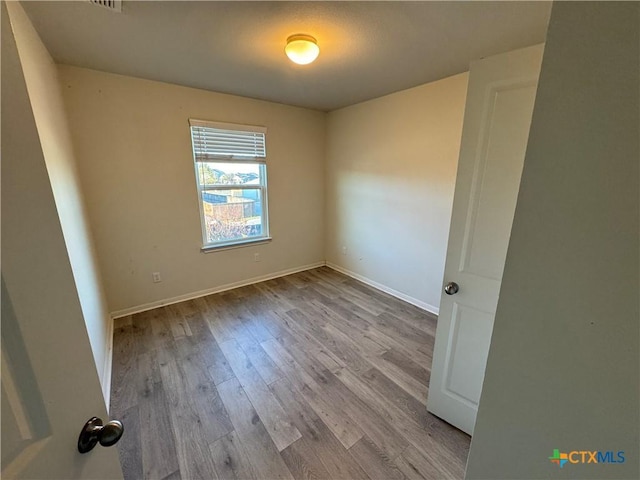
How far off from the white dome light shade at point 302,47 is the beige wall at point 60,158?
140cm

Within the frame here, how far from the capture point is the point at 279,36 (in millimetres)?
1792

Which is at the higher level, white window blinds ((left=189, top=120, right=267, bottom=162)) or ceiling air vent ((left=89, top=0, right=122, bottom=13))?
ceiling air vent ((left=89, top=0, right=122, bottom=13))

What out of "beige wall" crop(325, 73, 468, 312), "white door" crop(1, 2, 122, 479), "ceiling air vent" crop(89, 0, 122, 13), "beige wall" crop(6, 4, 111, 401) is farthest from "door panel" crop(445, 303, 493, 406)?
"ceiling air vent" crop(89, 0, 122, 13)

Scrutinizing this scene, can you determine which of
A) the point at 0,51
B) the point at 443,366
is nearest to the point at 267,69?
the point at 0,51

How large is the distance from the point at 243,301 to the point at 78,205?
5.99ft

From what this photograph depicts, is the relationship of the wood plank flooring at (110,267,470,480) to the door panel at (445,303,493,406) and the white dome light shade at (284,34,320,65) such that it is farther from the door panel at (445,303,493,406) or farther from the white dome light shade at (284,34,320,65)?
the white dome light shade at (284,34,320,65)

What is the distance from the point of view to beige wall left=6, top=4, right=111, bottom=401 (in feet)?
4.56

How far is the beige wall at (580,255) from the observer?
379mm

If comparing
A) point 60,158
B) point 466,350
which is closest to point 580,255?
point 466,350

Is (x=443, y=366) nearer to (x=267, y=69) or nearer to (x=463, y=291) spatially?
(x=463, y=291)

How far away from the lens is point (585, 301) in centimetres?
44

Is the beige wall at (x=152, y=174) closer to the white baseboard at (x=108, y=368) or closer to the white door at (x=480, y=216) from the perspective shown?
the white baseboard at (x=108, y=368)

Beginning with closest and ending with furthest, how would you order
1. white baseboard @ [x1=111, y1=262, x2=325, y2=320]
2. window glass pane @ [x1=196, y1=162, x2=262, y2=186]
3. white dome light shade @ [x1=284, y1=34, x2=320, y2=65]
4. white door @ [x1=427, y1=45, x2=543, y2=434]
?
white door @ [x1=427, y1=45, x2=543, y2=434] → white dome light shade @ [x1=284, y1=34, x2=320, y2=65] → white baseboard @ [x1=111, y1=262, x2=325, y2=320] → window glass pane @ [x1=196, y1=162, x2=262, y2=186]

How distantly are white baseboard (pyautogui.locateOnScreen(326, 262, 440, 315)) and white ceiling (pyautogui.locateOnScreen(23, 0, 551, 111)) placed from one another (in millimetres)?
2267
